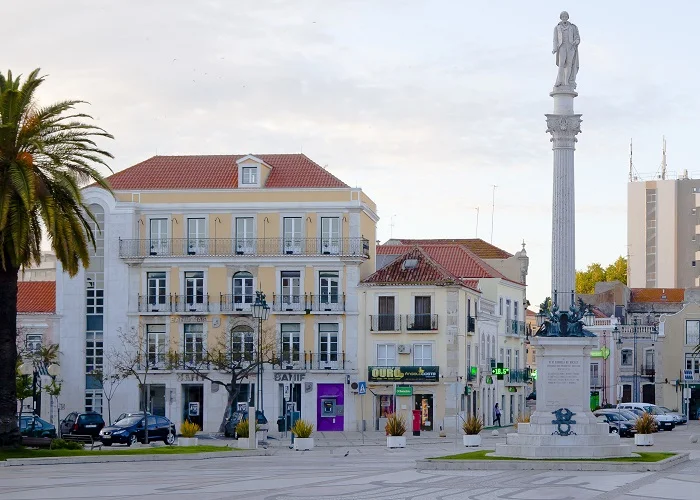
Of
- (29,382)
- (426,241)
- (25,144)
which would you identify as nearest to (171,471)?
(25,144)

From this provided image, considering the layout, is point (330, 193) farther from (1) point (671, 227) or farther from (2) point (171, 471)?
(1) point (671, 227)

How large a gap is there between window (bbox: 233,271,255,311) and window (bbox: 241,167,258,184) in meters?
4.83

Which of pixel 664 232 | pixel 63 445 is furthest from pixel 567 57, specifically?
pixel 664 232

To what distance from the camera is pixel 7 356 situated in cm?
4722

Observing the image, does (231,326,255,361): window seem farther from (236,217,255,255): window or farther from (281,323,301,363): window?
(236,217,255,255): window

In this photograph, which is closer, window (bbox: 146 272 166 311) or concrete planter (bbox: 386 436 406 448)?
concrete planter (bbox: 386 436 406 448)

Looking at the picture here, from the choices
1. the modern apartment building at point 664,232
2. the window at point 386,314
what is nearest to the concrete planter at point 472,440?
the window at point 386,314

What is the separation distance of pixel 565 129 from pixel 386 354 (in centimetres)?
3491

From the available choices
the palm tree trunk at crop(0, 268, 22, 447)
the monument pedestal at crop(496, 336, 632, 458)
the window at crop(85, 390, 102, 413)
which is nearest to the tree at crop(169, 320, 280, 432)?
the window at crop(85, 390, 102, 413)

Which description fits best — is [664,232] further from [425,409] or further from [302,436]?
[302,436]

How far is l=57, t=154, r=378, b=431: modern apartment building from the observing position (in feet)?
256

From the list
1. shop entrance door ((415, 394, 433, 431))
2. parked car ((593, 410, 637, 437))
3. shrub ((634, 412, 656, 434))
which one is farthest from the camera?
shop entrance door ((415, 394, 433, 431))

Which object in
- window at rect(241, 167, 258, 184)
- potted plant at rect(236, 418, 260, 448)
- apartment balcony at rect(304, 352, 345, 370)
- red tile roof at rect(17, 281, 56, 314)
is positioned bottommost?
potted plant at rect(236, 418, 260, 448)

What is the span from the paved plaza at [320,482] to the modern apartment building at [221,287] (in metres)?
30.2
